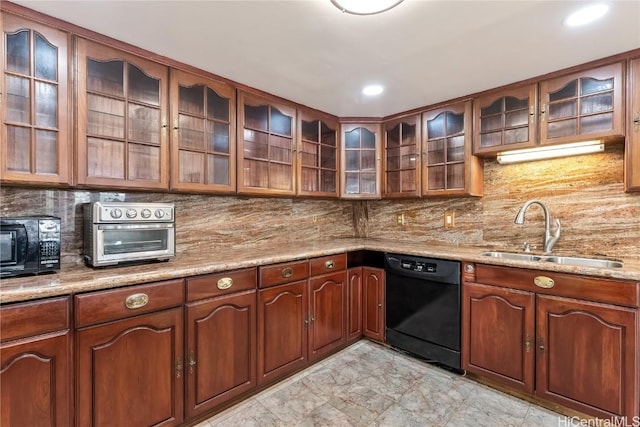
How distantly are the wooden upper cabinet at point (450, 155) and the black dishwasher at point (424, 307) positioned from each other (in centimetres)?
71

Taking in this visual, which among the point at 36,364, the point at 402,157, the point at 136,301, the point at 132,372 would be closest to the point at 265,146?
the point at 402,157

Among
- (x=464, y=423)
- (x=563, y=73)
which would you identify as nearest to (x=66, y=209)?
(x=464, y=423)

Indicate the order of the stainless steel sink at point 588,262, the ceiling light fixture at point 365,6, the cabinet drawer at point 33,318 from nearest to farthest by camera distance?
the cabinet drawer at point 33,318, the ceiling light fixture at point 365,6, the stainless steel sink at point 588,262

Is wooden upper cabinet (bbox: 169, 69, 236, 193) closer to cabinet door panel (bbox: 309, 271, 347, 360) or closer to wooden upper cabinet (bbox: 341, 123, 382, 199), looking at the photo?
cabinet door panel (bbox: 309, 271, 347, 360)

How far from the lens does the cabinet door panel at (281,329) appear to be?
2.03 m

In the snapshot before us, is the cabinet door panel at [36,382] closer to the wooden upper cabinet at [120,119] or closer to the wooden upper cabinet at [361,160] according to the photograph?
the wooden upper cabinet at [120,119]

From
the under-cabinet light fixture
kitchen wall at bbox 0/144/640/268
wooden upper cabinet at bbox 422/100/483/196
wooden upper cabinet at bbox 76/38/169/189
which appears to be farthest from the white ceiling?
kitchen wall at bbox 0/144/640/268

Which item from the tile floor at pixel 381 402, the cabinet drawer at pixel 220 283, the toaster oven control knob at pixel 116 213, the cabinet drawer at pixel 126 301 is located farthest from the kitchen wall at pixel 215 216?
the tile floor at pixel 381 402

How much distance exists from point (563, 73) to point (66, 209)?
3197 mm

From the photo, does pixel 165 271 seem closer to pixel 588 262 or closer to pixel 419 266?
pixel 419 266

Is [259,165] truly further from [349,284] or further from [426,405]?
[426,405]

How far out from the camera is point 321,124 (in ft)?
9.49

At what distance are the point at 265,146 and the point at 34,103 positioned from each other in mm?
1348

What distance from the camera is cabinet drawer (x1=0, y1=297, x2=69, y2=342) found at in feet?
3.89
